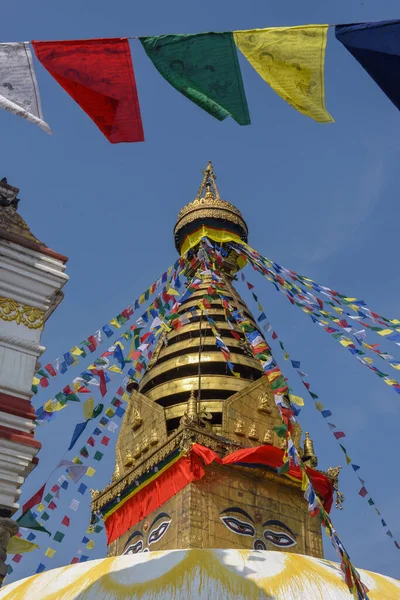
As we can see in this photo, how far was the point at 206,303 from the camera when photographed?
19469 mm

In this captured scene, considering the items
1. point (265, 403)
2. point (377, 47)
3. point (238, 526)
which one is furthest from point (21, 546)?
point (265, 403)

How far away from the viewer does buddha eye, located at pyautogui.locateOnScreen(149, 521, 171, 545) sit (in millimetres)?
14719

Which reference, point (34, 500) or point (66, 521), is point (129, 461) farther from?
point (34, 500)

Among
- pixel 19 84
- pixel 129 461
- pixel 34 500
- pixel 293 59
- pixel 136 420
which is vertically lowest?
pixel 34 500

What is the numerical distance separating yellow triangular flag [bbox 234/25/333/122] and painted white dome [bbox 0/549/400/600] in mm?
6284

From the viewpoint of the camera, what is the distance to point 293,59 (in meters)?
8.63

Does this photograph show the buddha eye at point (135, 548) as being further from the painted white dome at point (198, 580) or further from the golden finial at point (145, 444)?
the painted white dome at point (198, 580)

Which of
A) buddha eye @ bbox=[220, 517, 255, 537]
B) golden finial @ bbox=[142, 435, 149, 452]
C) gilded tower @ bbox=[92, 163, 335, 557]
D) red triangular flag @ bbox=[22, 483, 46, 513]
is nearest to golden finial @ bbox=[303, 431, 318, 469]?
gilded tower @ bbox=[92, 163, 335, 557]

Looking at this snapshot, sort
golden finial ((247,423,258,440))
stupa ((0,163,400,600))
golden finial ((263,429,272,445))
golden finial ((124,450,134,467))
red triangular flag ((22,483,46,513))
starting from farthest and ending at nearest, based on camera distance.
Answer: golden finial ((124,450,134,467)), golden finial ((263,429,272,445)), golden finial ((247,423,258,440)), red triangular flag ((22,483,46,513)), stupa ((0,163,400,600))

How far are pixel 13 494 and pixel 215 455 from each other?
8.72 meters

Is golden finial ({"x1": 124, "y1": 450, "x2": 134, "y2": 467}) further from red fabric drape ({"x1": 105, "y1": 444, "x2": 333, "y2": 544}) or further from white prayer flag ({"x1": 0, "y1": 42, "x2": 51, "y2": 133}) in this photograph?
white prayer flag ({"x1": 0, "y1": 42, "x2": 51, "y2": 133})

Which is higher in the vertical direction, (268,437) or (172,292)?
(172,292)

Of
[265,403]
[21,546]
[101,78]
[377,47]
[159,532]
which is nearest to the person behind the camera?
[377,47]

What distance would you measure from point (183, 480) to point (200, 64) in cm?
876
